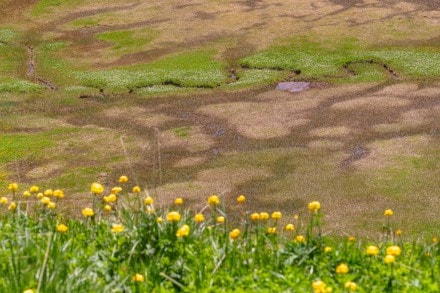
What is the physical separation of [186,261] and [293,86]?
20.0 m

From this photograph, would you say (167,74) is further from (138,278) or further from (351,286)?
(351,286)

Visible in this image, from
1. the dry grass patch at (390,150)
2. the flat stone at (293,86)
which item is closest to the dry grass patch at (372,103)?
the flat stone at (293,86)

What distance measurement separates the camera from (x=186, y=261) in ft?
23.8

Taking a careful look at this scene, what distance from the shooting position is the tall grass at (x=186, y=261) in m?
6.60

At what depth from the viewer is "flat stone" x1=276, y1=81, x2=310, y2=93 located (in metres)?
26.2

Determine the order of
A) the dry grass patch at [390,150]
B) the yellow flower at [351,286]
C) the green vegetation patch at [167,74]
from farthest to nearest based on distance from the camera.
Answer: the green vegetation patch at [167,74] < the dry grass patch at [390,150] < the yellow flower at [351,286]

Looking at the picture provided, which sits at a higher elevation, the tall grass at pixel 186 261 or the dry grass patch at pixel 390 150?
the tall grass at pixel 186 261

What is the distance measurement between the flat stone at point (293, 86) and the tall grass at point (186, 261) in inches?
712

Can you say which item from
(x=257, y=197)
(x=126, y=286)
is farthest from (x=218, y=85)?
(x=126, y=286)

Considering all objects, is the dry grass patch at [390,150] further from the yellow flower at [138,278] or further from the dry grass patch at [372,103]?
the yellow flower at [138,278]

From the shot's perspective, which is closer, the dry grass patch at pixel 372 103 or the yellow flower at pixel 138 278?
the yellow flower at pixel 138 278

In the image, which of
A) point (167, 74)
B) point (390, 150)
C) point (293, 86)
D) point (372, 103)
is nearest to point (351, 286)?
point (390, 150)

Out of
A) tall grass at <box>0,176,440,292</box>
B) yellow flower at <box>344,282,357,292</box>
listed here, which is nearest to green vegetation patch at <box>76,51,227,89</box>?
tall grass at <box>0,176,440,292</box>

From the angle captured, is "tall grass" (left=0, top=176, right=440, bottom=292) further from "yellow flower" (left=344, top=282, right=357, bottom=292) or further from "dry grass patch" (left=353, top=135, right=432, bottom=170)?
"dry grass patch" (left=353, top=135, right=432, bottom=170)
